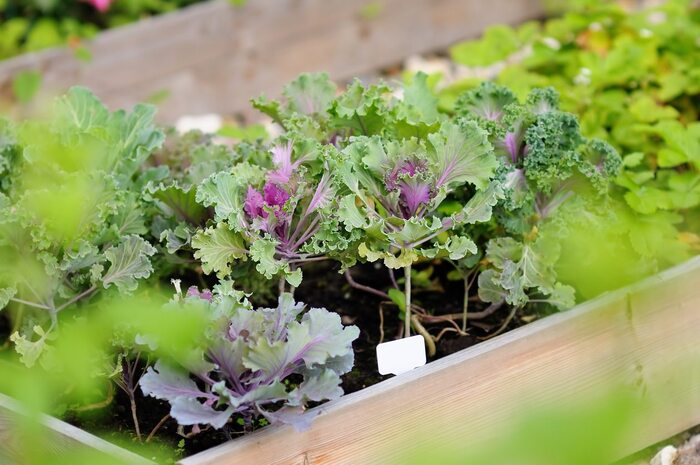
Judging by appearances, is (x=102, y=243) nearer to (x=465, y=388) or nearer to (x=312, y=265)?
(x=312, y=265)

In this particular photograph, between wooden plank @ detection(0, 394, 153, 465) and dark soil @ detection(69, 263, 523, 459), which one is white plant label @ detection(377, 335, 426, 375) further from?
wooden plank @ detection(0, 394, 153, 465)

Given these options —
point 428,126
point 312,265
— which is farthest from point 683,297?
point 312,265

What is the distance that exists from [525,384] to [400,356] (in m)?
0.27

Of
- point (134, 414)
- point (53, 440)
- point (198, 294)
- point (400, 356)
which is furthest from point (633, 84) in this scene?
point (53, 440)

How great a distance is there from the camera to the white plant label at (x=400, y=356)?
1928mm

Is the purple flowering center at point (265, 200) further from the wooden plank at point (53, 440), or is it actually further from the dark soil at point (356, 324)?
the wooden plank at point (53, 440)

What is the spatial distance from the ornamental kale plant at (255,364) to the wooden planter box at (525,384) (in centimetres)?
6

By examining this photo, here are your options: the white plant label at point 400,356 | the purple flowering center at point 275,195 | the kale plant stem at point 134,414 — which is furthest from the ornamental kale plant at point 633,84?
the kale plant stem at point 134,414

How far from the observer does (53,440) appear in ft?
5.69

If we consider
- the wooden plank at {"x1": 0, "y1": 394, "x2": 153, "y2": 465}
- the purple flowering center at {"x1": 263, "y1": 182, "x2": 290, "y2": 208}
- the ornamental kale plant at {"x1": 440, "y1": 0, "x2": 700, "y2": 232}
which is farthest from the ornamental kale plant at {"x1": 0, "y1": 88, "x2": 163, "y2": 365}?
the ornamental kale plant at {"x1": 440, "y1": 0, "x2": 700, "y2": 232}

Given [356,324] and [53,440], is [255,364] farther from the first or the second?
[356,324]

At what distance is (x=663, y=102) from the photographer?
3014 millimetres

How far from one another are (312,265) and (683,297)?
90 centimetres

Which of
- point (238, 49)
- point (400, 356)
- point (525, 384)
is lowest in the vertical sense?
point (525, 384)
